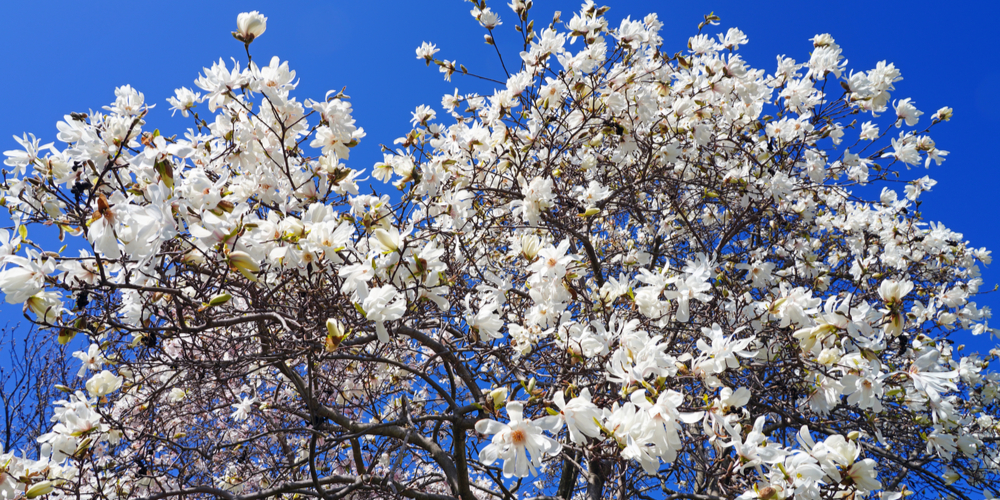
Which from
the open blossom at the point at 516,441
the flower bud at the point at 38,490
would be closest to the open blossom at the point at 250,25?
the open blossom at the point at 516,441

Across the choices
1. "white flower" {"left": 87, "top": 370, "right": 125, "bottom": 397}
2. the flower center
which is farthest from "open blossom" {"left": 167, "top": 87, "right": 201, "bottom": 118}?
the flower center


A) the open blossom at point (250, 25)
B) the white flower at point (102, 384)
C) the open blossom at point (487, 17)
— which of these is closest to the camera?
the open blossom at point (250, 25)

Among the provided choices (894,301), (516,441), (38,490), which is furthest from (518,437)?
(38,490)

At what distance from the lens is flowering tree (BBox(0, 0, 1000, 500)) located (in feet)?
5.39

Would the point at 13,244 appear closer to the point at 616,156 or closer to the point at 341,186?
the point at 341,186

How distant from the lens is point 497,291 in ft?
7.59

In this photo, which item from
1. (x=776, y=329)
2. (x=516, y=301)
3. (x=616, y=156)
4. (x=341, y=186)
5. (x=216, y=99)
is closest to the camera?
(x=216, y=99)

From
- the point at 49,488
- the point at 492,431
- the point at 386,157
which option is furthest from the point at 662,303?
the point at 49,488

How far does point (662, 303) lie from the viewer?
2156 millimetres

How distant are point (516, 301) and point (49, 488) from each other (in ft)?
8.20

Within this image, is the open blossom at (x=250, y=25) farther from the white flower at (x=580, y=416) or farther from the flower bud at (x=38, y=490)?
the flower bud at (x=38, y=490)

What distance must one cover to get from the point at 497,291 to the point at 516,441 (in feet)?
2.80

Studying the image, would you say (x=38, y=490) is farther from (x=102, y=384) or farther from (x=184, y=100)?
(x=184, y=100)

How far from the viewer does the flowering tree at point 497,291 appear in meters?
1.64
